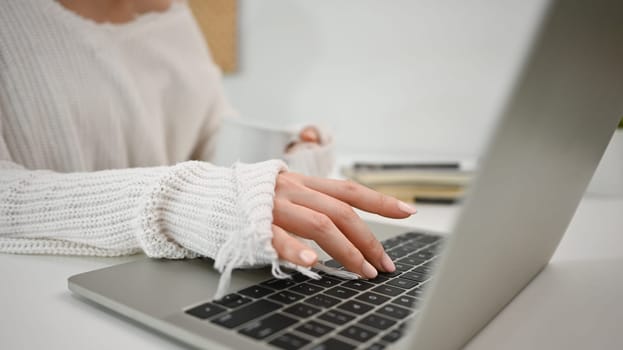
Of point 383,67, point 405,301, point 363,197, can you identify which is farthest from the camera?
point 383,67

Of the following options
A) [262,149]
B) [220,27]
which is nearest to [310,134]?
[262,149]

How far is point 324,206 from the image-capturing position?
0.43 metres

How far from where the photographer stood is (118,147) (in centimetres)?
80

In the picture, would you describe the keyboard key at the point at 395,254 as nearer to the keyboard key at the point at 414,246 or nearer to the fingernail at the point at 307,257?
the keyboard key at the point at 414,246

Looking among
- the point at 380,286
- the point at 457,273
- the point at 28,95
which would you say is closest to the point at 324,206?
the point at 380,286

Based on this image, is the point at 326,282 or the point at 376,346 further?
the point at 326,282

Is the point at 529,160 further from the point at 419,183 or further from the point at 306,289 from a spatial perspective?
the point at 419,183

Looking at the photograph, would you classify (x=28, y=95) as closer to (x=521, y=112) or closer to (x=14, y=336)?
(x=14, y=336)

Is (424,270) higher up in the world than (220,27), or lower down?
lower down

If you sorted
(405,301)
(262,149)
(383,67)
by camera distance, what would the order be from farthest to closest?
(383,67) → (262,149) → (405,301)

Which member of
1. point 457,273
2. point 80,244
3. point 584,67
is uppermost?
point 584,67

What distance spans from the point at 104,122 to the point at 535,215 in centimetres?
68

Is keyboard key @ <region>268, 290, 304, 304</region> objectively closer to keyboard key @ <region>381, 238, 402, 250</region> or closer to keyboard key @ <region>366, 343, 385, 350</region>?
keyboard key @ <region>366, 343, 385, 350</region>

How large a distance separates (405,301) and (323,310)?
0.07 m
